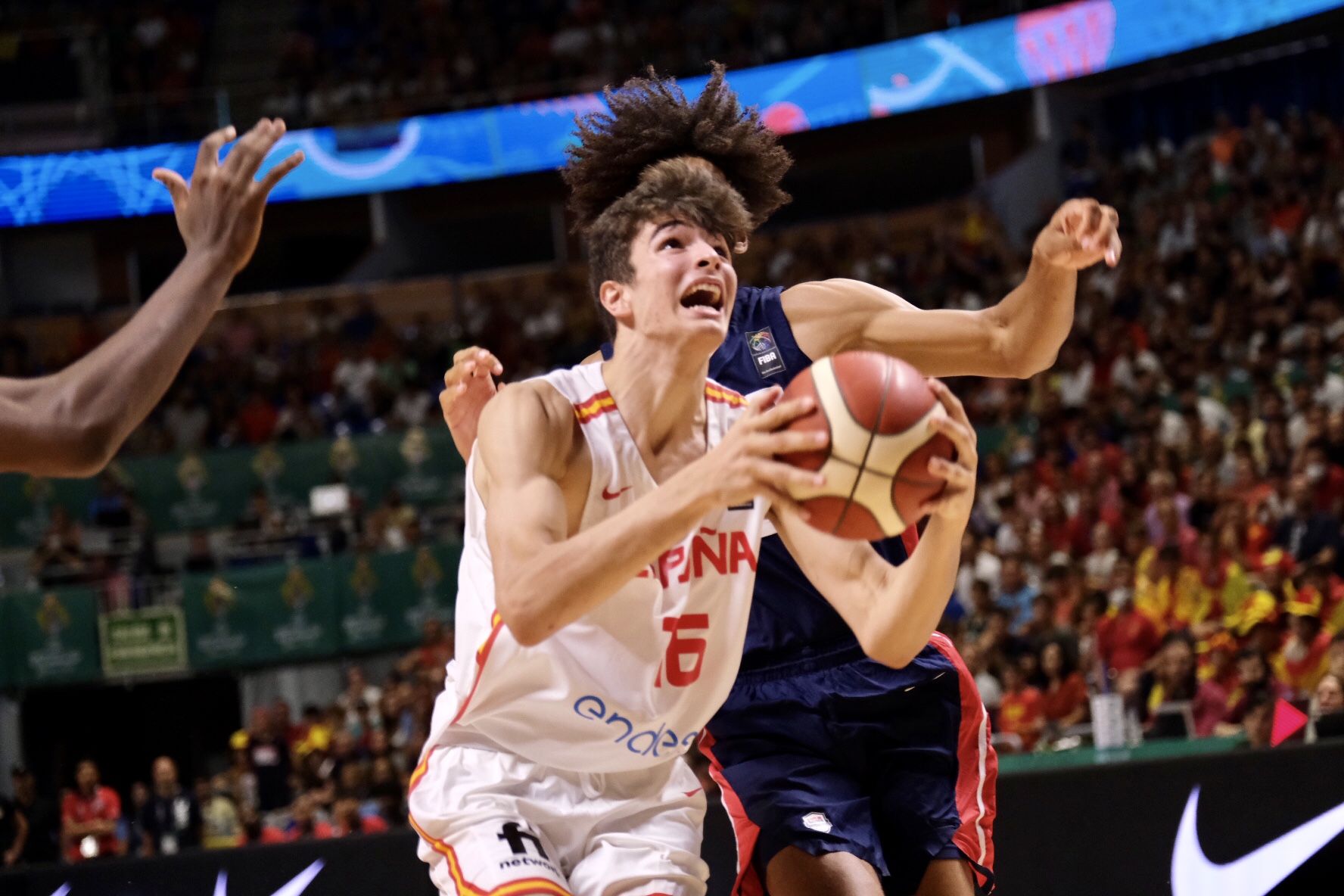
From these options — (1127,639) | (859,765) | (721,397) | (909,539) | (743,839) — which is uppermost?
(721,397)

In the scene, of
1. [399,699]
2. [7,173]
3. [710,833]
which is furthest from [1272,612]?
[7,173]

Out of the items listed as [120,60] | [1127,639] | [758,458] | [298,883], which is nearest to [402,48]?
[120,60]

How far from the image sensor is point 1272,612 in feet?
33.7

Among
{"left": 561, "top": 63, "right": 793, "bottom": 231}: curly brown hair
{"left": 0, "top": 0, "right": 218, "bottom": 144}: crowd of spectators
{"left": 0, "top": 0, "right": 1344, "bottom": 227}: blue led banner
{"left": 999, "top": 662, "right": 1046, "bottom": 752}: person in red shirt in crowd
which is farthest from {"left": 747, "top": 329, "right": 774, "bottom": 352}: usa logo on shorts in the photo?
{"left": 0, "top": 0, "right": 218, "bottom": 144}: crowd of spectators

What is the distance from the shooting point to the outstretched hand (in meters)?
2.63

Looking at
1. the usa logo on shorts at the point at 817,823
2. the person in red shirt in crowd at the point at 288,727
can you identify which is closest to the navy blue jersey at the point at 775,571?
the usa logo on shorts at the point at 817,823

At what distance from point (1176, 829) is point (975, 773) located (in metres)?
2.15

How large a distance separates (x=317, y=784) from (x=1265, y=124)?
502 inches

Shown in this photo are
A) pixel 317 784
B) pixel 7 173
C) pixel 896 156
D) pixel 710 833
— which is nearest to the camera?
pixel 710 833

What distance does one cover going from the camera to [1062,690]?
34.2ft

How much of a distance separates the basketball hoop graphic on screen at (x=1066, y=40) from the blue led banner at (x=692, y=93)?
0.05ft

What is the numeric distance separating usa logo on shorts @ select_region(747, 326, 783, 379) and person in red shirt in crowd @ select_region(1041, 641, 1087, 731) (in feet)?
22.1

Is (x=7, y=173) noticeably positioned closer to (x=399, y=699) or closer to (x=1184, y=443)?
(x=399, y=699)

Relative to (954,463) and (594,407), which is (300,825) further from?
(954,463)
